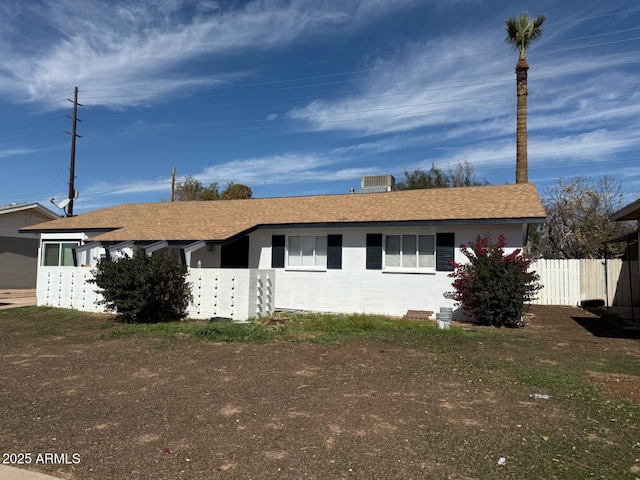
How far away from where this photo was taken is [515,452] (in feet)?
14.6

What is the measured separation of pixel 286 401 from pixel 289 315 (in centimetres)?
833

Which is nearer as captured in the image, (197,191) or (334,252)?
(334,252)

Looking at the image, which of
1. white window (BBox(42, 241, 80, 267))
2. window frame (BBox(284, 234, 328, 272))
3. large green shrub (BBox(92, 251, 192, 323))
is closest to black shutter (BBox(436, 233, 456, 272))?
window frame (BBox(284, 234, 328, 272))

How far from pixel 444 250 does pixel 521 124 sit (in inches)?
470

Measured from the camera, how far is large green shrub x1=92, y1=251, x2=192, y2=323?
42.0 feet

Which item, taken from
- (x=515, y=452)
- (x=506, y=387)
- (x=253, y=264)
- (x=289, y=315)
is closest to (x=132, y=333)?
(x=289, y=315)

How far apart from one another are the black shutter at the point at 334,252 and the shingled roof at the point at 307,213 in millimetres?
703

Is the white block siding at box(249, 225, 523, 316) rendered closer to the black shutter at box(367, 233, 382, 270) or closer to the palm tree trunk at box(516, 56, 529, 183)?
the black shutter at box(367, 233, 382, 270)

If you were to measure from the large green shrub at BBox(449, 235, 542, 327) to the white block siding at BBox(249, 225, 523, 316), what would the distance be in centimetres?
79

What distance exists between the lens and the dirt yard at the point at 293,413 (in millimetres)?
4184

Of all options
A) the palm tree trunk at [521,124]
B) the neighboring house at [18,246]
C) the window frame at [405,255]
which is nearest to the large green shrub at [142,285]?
the window frame at [405,255]

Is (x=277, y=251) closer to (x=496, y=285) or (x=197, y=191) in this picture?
(x=496, y=285)

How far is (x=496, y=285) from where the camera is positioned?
12883mm

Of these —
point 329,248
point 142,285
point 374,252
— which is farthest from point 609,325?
point 142,285
